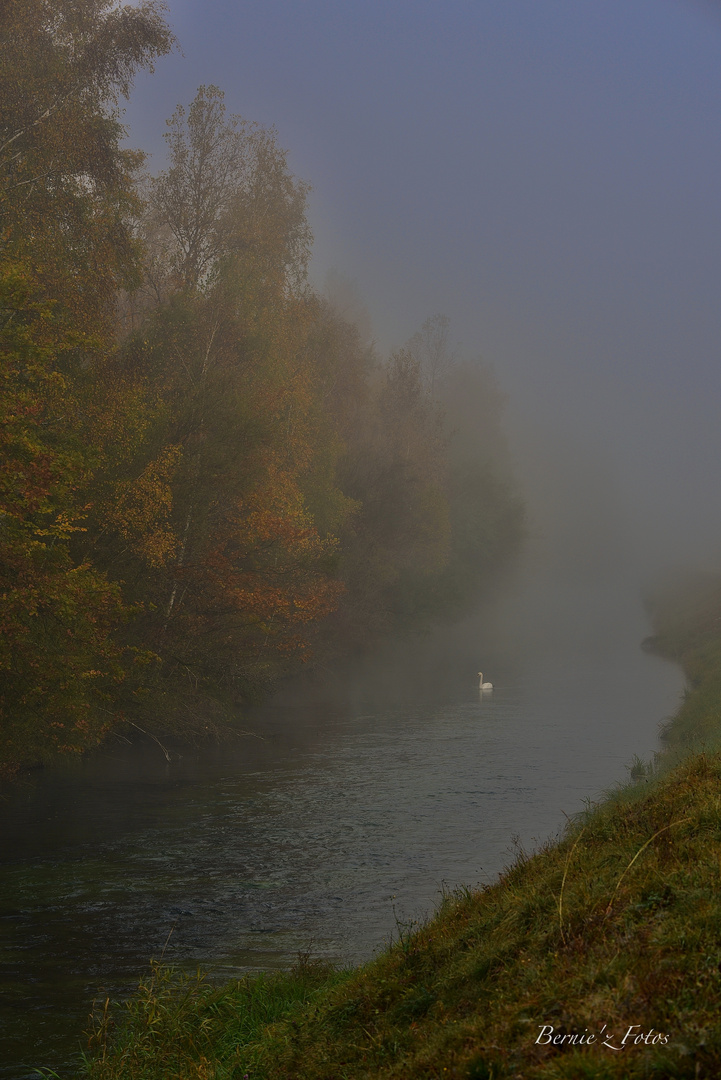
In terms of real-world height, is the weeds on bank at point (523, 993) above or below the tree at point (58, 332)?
below

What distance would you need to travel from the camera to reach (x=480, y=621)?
82000 millimetres

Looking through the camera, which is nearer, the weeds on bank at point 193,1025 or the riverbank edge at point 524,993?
the riverbank edge at point 524,993

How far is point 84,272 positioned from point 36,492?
939 cm

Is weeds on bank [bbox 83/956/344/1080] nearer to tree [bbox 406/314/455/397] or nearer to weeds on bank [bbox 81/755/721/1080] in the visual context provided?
weeds on bank [bbox 81/755/721/1080]

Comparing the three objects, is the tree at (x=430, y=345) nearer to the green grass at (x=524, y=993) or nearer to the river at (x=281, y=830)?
the river at (x=281, y=830)

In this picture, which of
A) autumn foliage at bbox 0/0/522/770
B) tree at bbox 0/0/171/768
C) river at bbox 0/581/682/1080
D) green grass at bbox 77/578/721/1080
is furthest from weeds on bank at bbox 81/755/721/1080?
autumn foliage at bbox 0/0/522/770

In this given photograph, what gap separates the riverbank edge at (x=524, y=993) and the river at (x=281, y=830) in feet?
5.59

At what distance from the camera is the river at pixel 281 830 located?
13.7m

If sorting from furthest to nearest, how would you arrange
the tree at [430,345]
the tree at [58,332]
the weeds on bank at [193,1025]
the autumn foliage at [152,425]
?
the tree at [430,345], the autumn foliage at [152,425], the tree at [58,332], the weeds on bank at [193,1025]

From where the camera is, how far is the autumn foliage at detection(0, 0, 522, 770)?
22.0 meters

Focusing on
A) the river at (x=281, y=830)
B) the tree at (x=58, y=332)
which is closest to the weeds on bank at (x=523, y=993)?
the river at (x=281, y=830)

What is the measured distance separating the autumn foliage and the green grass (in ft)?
40.0

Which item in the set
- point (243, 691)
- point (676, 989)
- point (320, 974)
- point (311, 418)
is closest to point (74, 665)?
point (320, 974)

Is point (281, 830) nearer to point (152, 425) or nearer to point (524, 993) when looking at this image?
point (524, 993)
